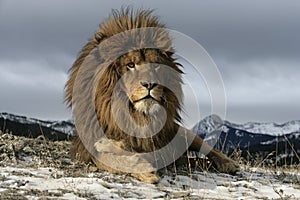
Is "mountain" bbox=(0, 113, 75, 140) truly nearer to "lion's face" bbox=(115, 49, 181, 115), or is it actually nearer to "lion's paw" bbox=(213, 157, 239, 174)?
"lion's face" bbox=(115, 49, 181, 115)

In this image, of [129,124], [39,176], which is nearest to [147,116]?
[129,124]

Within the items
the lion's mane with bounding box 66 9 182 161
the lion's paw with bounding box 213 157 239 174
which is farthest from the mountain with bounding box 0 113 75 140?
the lion's paw with bounding box 213 157 239 174

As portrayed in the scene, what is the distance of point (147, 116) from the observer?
7.16m

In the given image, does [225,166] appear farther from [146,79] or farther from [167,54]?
[146,79]

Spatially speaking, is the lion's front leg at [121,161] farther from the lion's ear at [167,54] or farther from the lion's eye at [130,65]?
the lion's ear at [167,54]

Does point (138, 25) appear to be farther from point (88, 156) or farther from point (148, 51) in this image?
point (88, 156)

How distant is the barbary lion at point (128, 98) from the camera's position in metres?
7.02

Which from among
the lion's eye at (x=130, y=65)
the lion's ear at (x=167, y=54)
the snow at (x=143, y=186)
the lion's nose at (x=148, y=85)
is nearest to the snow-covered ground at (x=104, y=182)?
the snow at (x=143, y=186)

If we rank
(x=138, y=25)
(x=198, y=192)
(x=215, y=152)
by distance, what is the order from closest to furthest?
(x=198, y=192) < (x=138, y=25) < (x=215, y=152)

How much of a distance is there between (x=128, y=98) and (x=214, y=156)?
2.08 metres

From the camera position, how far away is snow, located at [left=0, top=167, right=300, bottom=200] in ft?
19.8

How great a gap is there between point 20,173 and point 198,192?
215 centimetres

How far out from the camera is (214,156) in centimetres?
851

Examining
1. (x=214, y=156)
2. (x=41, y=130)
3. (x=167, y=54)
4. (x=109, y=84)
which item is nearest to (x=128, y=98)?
(x=109, y=84)
